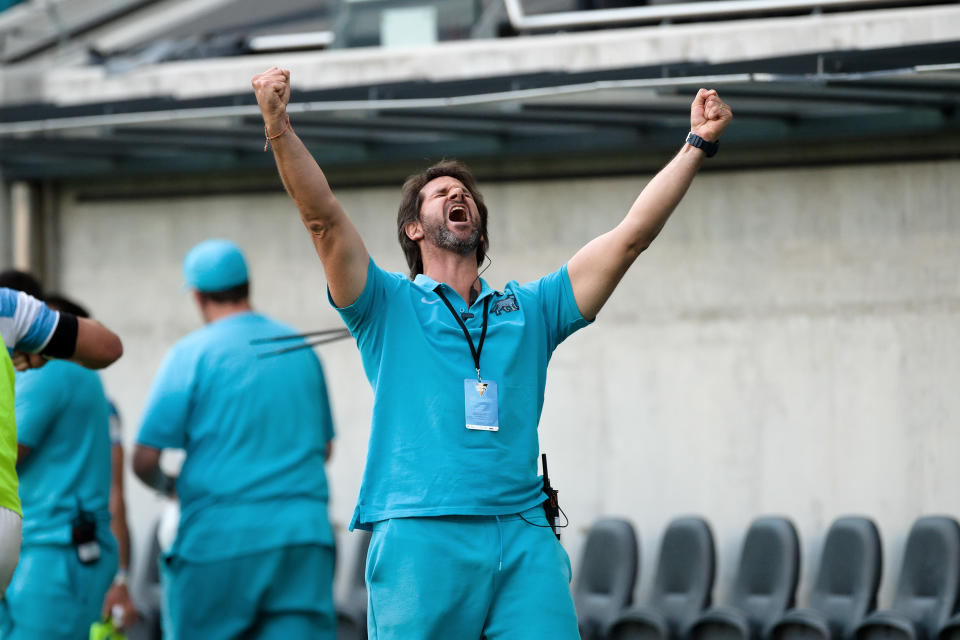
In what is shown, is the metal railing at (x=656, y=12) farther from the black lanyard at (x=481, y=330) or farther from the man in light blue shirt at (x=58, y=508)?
the black lanyard at (x=481, y=330)

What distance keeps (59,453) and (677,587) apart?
14.0 feet

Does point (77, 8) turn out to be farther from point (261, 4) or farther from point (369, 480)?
point (369, 480)

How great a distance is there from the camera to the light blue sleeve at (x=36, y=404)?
4.98 meters

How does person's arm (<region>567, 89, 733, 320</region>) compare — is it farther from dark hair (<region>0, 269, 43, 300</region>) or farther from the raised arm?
dark hair (<region>0, 269, 43, 300</region>)

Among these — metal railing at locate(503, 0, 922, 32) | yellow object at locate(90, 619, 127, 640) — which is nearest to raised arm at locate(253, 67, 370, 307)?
yellow object at locate(90, 619, 127, 640)

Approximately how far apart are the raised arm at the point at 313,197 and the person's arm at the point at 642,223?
59cm

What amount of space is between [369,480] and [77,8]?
29.2ft

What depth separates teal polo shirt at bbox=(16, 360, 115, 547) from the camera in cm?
500

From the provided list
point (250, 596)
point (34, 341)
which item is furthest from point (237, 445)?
point (34, 341)

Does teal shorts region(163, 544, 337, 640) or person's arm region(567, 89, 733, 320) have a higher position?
person's arm region(567, 89, 733, 320)

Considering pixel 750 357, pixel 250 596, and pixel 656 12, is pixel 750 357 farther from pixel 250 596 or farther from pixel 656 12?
pixel 250 596

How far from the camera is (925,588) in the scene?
752cm

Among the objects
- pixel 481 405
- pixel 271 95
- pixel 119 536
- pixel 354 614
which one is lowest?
pixel 354 614

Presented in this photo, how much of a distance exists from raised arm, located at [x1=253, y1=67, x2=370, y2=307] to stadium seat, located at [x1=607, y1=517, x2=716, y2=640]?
4.81 meters
